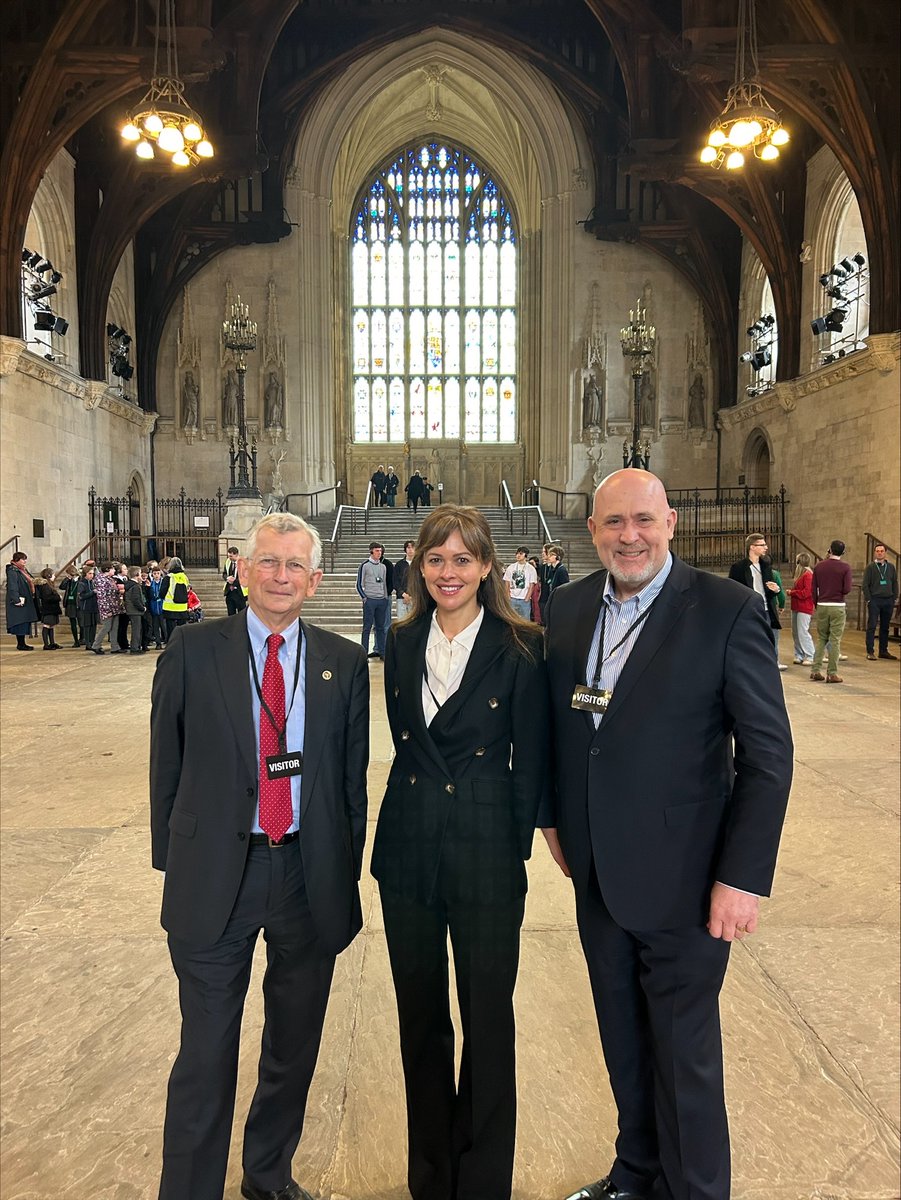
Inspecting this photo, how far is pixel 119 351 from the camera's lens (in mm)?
21406

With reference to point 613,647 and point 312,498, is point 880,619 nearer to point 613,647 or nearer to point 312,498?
point 613,647

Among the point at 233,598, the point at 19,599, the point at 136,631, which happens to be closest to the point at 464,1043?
the point at 233,598

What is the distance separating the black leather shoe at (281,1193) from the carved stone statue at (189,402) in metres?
24.5

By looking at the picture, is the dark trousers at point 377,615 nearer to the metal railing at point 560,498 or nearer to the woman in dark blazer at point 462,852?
the woman in dark blazer at point 462,852

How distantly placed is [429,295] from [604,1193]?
29383 millimetres

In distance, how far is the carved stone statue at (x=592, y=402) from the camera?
79.6 ft

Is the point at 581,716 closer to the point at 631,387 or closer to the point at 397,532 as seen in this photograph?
the point at 397,532

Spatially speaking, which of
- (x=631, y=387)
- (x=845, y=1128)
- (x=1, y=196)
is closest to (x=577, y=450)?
(x=631, y=387)

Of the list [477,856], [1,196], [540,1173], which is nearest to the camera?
[477,856]

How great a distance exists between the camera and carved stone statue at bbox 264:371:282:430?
24234 mm

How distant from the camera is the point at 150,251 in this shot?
23188 mm

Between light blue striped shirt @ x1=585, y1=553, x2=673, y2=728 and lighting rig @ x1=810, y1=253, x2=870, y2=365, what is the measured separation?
17.1 metres

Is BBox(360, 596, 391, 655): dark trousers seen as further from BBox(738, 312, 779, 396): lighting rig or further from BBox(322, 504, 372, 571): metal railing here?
BBox(738, 312, 779, 396): lighting rig

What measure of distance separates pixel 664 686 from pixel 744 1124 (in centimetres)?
144
